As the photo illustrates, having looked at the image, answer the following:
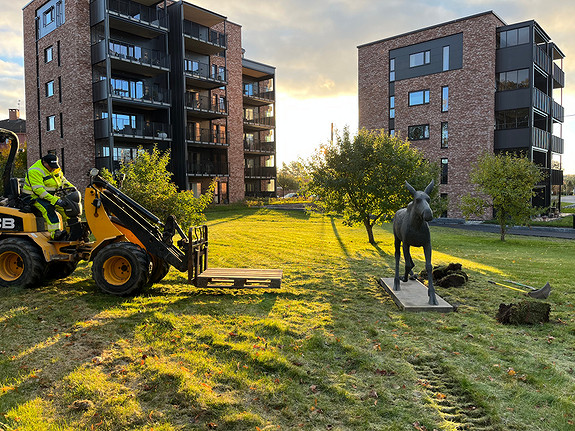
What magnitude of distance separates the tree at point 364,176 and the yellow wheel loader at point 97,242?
471 inches

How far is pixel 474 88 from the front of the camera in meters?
35.8

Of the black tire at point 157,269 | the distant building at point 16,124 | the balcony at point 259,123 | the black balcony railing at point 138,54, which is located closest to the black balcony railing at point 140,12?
the black balcony railing at point 138,54

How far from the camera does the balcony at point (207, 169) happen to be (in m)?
35.2

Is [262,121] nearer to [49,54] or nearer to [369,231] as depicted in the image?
[49,54]

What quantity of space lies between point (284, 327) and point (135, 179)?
836 cm

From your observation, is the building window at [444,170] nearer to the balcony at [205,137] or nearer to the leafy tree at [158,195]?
the balcony at [205,137]

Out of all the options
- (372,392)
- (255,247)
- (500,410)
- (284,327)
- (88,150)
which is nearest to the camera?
(500,410)

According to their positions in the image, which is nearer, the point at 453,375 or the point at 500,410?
the point at 500,410

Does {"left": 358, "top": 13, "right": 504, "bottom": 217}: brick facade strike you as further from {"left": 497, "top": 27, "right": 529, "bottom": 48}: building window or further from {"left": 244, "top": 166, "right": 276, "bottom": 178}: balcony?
{"left": 244, "top": 166, "right": 276, "bottom": 178}: balcony

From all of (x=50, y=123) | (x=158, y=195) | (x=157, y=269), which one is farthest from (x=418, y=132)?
(x=157, y=269)

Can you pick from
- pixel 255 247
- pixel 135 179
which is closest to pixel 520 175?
pixel 255 247

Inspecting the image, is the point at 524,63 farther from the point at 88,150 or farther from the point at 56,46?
the point at 56,46

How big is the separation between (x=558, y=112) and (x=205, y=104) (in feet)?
A: 112

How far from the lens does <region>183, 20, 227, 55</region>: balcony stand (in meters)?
35.3
